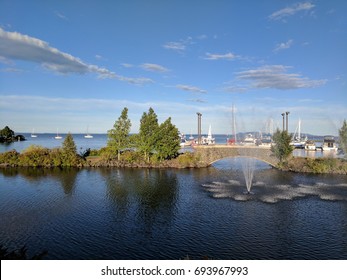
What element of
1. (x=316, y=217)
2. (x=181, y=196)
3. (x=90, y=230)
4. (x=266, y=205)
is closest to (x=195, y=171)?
(x=181, y=196)

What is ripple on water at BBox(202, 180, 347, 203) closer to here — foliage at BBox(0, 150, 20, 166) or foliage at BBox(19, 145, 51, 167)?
foliage at BBox(19, 145, 51, 167)

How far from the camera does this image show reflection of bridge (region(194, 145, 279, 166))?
81.0 metres

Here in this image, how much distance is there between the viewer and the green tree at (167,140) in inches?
3137

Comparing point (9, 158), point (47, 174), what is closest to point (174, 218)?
point (47, 174)

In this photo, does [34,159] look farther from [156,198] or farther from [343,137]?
[343,137]

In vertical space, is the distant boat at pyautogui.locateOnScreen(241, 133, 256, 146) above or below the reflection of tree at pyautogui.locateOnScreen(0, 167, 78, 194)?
above

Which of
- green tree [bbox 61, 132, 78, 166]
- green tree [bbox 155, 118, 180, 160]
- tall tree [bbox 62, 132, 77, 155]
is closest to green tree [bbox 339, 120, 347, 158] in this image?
green tree [bbox 155, 118, 180, 160]

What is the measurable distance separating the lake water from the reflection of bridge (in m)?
23.0

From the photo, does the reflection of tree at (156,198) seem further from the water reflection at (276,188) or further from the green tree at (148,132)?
the green tree at (148,132)

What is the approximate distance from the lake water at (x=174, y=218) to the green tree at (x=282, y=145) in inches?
693

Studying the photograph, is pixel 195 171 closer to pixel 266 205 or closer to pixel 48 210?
pixel 266 205

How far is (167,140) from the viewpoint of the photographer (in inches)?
3147

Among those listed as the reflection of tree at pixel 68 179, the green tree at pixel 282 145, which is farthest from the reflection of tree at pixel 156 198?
the green tree at pixel 282 145

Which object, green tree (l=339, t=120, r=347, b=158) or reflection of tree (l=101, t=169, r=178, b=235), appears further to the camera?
green tree (l=339, t=120, r=347, b=158)
